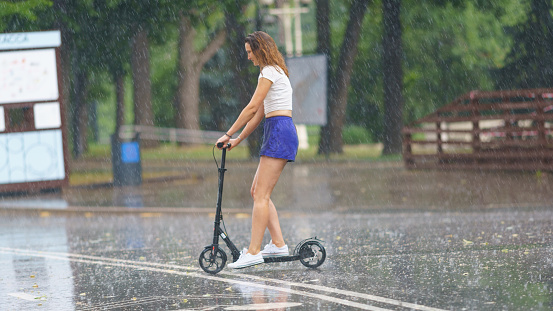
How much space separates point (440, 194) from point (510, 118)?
4968 millimetres

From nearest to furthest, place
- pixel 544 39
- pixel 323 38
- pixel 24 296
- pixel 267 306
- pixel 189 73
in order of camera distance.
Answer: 1. pixel 267 306
2. pixel 24 296
3. pixel 544 39
4. pixel 323 38
5. pixel 189 73

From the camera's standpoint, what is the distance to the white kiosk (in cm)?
1753

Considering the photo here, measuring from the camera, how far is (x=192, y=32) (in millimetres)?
44344

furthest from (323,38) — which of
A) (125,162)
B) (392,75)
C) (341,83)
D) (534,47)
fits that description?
(125,162)

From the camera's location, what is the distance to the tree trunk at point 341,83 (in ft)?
88.2

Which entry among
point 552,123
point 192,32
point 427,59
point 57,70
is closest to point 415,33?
point 427,59

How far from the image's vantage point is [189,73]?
1671 inches

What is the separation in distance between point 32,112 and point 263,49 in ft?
38.0

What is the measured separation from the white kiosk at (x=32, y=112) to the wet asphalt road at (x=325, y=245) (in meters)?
0.83

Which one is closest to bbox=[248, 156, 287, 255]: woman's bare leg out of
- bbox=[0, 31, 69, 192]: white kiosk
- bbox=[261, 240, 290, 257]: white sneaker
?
bbox=[261, 240, 290, 257]: white sneaker

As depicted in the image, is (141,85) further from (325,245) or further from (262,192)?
(262,192)

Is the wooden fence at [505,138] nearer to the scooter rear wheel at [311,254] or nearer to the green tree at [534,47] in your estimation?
the green tree at [534,47]

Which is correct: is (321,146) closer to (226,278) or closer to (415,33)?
(415,33)

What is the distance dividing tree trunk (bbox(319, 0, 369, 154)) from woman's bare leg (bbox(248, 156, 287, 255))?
19.1 meters
